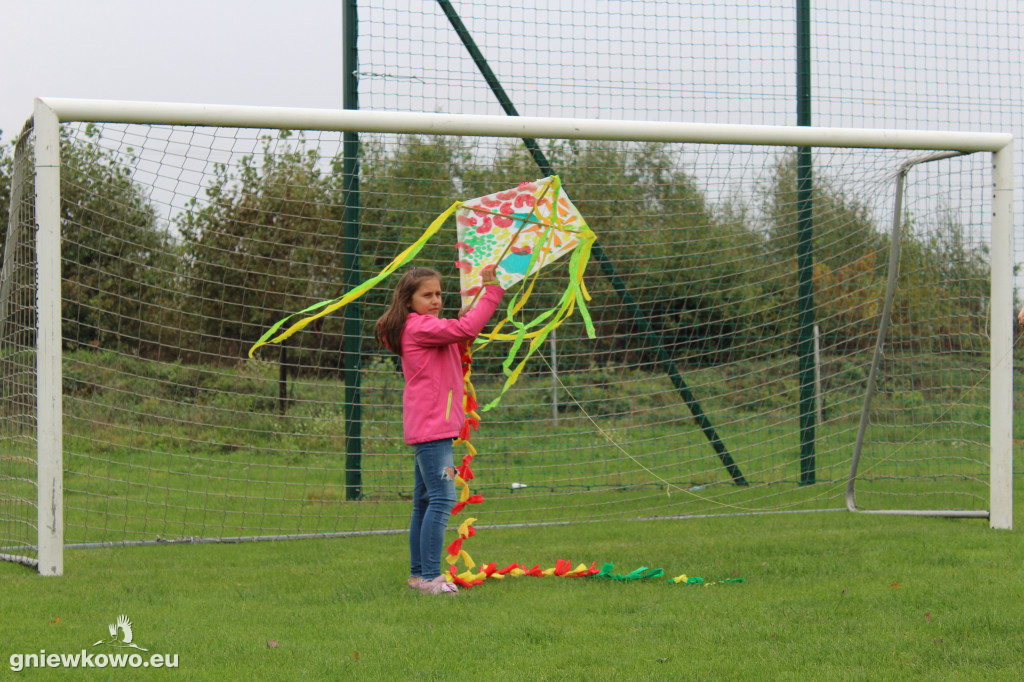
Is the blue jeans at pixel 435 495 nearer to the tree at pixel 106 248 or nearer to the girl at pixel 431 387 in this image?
the girl at pixel 431 387

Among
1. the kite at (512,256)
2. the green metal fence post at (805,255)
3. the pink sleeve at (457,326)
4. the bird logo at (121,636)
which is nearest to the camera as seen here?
the bird logo at (121,636)

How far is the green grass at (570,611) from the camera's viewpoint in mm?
3131

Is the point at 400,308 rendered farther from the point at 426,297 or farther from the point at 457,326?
the point at 457,326

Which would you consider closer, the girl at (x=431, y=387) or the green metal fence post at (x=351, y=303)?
the girl at (x=431, y=387)

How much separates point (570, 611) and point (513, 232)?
1830mm

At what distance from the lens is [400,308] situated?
14.1ft

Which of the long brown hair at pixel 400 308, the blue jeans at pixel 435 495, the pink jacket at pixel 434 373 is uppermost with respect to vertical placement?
the long brown hair at pixel 400 308

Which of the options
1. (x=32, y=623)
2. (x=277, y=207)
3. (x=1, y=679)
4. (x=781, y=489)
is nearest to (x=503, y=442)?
(x=781, y=489)

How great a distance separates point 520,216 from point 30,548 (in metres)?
3.18

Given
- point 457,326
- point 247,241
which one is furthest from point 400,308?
point 247,241

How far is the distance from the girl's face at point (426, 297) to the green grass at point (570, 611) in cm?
127

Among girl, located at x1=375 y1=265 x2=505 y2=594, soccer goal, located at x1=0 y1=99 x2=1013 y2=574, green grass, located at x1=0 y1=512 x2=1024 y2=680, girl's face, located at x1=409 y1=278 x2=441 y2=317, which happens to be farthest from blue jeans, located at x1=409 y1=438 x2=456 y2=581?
soccer goal, located at x1=0 y1=99 x2=1013 y2=574

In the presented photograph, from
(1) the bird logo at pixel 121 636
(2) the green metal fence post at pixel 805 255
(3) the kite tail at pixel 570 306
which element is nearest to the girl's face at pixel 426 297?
(3) the kite tail at pixel 570 306

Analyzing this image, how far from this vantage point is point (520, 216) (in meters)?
4.62
